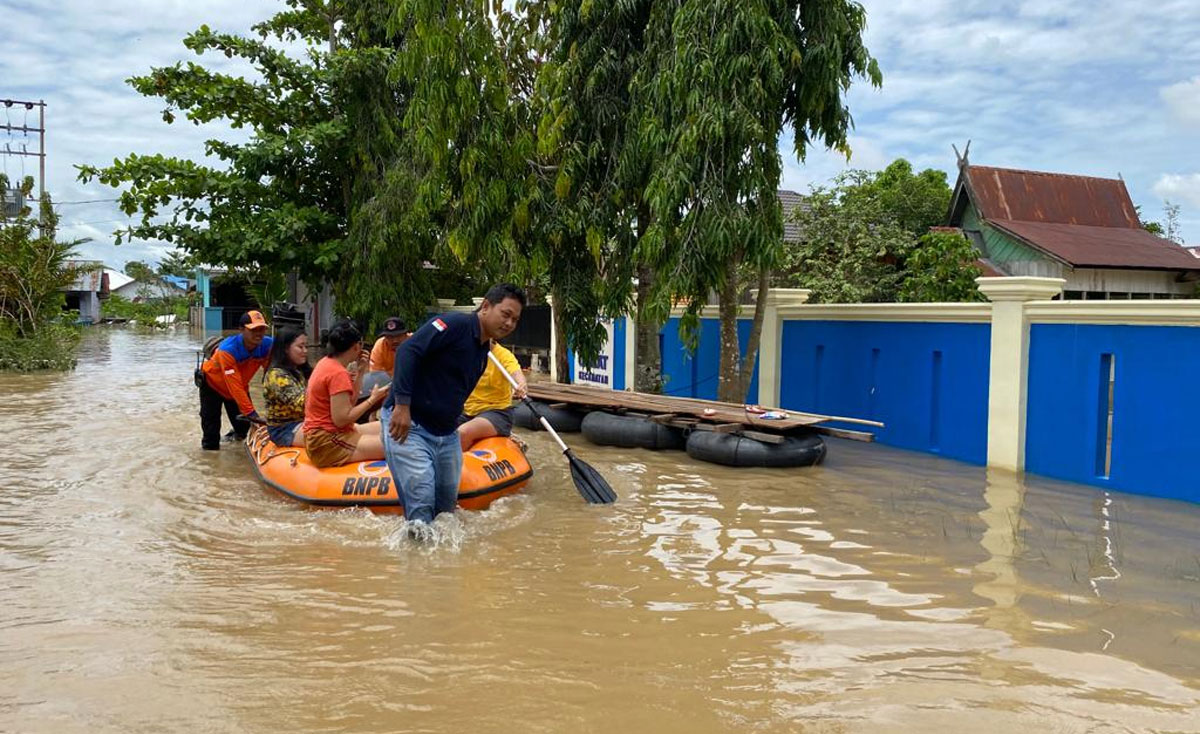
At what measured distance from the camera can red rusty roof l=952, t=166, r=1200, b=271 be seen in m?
21.6

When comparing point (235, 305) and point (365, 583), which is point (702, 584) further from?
point (235, 305)

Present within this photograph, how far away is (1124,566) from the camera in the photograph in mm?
5766

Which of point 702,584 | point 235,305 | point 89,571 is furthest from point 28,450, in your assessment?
point 235,305

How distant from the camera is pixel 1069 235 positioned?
22.5 m

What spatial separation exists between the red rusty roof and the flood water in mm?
15150

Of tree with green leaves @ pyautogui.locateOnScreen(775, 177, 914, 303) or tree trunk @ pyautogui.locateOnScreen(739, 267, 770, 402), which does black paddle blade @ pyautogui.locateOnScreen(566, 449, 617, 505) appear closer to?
tree trunk @ pyautogui.locateOnScreen(739, 267, 770, 402)

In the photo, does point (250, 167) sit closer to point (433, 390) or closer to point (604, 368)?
point (604, 368)

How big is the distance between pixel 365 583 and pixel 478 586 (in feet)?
2.04

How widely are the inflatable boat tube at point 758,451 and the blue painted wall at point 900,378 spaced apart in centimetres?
170

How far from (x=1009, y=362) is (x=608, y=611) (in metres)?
6.07

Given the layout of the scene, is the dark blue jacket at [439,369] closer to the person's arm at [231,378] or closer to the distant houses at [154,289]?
the person's arm at [231,378]

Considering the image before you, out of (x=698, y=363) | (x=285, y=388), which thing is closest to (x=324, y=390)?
(x=285, y=388)

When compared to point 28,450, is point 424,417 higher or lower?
higher

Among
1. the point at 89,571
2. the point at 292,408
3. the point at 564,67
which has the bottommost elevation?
the point at 89,571
